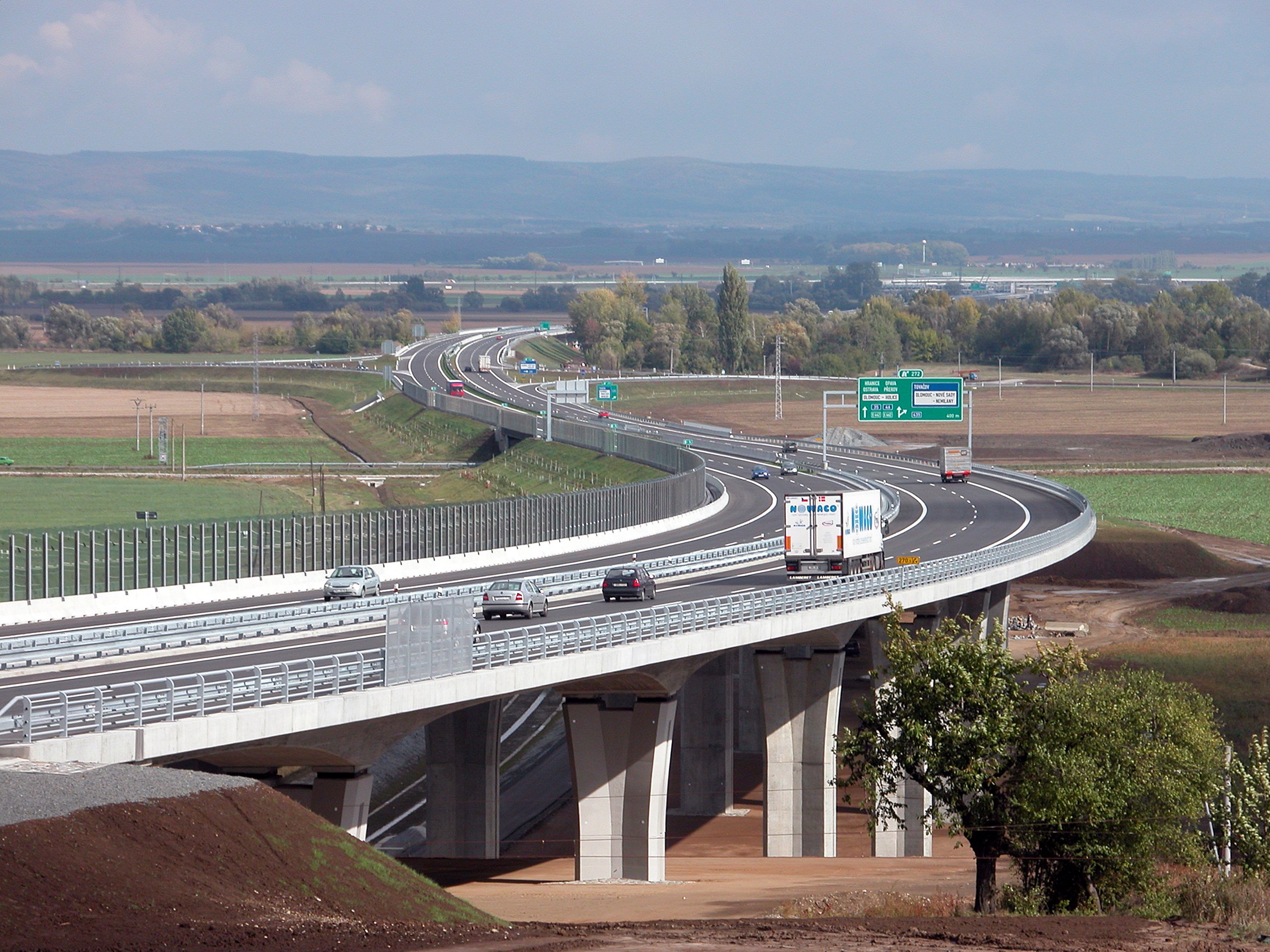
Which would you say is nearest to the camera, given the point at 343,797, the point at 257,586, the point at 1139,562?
the point at 343,797

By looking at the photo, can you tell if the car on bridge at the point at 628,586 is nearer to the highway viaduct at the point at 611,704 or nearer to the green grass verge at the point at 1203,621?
the highway viaduct at the point at 611,704

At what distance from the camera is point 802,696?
6525 centimetres

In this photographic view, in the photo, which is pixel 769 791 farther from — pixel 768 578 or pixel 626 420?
pixel 626 420

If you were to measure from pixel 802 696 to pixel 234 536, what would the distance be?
2479 centimetres

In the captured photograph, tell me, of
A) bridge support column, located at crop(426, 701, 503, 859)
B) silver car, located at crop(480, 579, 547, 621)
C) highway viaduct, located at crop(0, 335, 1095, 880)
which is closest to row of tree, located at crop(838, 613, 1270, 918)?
highway viaduct, located at crop(0, 335, 1095, 880)

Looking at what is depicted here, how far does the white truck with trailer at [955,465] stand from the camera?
431 feet

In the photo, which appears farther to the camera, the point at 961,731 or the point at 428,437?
the point at 428,437

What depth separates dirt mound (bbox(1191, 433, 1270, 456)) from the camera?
177875 millimetres

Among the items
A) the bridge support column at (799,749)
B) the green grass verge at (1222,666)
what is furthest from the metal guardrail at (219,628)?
the green grass verge at (1222,666)

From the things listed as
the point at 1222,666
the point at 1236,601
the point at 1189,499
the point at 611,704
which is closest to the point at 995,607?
the point at 1222,666

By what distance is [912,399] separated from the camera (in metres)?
132

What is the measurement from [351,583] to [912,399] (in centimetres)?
7535

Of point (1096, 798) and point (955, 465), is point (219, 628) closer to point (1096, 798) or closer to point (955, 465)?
point (1096, 798)

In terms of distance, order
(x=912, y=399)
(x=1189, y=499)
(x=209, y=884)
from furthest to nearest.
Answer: (x=1189, y=499) → (x=912, y=399) → (x=209, y=884)
